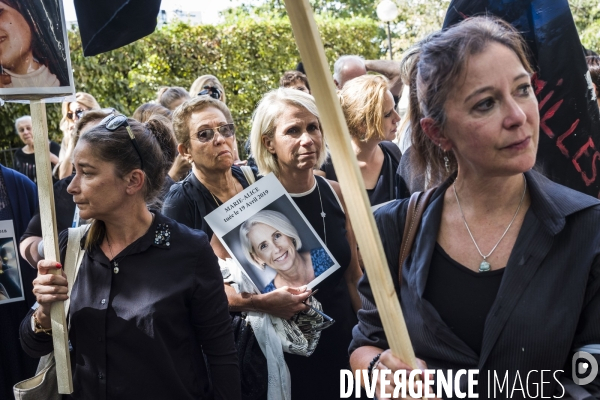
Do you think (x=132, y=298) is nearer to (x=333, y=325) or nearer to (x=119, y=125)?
(x=119, y=125)

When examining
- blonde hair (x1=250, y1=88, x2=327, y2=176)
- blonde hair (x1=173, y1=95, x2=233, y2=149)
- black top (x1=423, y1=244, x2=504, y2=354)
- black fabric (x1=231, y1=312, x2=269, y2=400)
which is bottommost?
black fabric (x1=231, y1=312, x2=269, y2=400)

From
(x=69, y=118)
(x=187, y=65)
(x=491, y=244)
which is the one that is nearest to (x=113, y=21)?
(x=491, y=244)

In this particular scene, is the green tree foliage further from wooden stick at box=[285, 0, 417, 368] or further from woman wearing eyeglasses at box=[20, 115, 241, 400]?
wooden stick at box=[285, 0, 417, 368]

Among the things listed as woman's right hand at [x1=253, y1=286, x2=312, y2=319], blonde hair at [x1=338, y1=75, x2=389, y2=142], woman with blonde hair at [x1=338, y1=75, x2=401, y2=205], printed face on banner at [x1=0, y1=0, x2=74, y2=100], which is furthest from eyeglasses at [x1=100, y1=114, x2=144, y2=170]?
blonde hair at [x1=338, y1=75, x2=389, y2=142]

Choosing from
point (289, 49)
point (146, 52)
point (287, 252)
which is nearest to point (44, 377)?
point (287, 252)

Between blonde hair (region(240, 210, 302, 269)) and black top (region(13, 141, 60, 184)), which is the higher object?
black top (region(13, 141, 60, 184))

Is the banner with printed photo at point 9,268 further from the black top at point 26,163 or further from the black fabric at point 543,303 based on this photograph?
the black top at point 26,163

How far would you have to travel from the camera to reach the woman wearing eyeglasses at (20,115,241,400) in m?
2.67

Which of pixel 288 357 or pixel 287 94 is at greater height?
pixel 287 94

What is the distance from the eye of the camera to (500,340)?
1.87 meters

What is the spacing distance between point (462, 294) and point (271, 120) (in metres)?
1.99

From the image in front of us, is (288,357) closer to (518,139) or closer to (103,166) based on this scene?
(103,166)

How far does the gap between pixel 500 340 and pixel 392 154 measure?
2.73 meters

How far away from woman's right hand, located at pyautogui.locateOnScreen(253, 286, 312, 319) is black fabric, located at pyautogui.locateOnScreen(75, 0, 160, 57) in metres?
1.47
